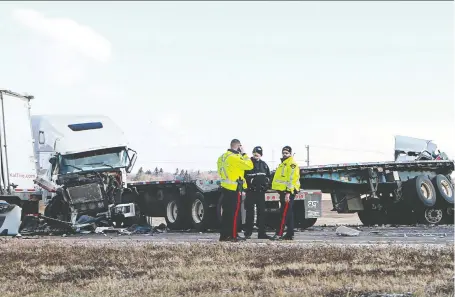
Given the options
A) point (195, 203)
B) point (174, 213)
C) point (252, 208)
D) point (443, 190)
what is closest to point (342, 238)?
point (252, 208)

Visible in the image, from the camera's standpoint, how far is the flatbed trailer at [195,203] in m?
17.3

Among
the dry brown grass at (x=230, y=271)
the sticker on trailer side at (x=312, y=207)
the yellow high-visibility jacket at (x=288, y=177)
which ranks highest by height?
the yellow high-visibility jacket at (x=288, y=177)

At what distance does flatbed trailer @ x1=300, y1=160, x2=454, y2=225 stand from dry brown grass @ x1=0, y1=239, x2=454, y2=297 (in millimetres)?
8642

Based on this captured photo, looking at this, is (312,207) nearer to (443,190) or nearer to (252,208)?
→ (252,208)

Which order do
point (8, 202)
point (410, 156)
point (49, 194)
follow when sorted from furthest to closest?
point (410, 156)
point (49, 194)
point (8, 202)

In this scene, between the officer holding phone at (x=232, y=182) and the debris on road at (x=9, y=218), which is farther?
the debris on road at (x=9, y=218)

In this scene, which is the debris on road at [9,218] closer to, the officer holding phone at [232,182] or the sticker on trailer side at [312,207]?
the officer holding phone at [232,182]

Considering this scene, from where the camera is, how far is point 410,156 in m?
21.8

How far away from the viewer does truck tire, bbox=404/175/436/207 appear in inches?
784

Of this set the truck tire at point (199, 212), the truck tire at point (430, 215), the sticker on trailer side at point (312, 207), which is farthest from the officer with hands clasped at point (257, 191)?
the truck tire at point (430, 215)

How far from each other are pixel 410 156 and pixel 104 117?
835 centimetres

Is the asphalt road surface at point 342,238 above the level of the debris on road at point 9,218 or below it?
below

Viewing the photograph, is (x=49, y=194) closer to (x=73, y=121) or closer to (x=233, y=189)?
(x=73, y=121)

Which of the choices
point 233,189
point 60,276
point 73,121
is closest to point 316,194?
point 233,189
